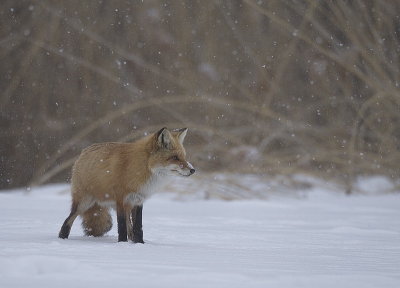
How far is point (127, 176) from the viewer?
398 cm

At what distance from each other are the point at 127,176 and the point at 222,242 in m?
0.75

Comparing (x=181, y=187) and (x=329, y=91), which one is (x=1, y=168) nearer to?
(x=181, y=187)

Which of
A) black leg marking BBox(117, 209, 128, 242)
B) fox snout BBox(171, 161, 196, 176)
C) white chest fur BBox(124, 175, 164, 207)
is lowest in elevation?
black leg marking BBox(117, 209, 128, 242)

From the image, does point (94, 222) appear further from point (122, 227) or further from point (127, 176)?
point (127, 176)

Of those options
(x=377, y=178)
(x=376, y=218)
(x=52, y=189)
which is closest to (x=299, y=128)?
(x=377, y=178)

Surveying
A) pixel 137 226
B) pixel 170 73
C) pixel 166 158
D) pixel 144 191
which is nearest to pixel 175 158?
pixel 166 158

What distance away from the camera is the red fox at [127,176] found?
398cm

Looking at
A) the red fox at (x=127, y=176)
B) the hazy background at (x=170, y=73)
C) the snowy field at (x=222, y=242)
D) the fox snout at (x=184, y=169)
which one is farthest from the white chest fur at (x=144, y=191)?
the hazy background at (x=170, y=73)

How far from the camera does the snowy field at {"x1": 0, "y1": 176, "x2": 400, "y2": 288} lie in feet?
8.28

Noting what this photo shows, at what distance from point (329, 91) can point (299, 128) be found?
1.36 m

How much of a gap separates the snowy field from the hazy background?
665mm

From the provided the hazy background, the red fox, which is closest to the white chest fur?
the red fox

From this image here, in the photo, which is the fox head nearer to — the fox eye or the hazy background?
the fox eye

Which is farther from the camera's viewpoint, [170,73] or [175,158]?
[170,73]
